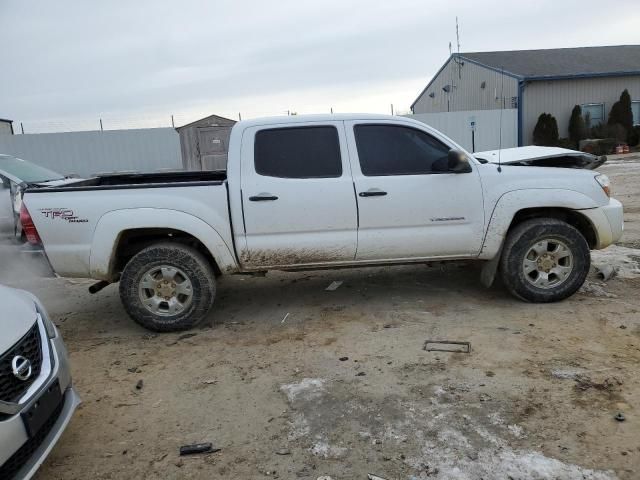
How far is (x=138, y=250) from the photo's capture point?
16.0 ft

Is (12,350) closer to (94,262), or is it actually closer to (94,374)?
(94,374)

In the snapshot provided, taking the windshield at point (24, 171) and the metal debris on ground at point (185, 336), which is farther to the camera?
the windshield at point (24, 171)

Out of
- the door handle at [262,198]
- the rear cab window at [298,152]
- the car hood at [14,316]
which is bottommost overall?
the car hood at [14,316]

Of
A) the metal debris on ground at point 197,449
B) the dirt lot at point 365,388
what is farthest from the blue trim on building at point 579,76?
the metal debris on ground at point 197,449

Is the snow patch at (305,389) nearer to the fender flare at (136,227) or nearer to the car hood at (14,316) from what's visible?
the fender flare at (136,227)

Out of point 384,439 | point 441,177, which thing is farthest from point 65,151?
point 384,439

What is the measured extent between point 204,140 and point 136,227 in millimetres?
→ 9629

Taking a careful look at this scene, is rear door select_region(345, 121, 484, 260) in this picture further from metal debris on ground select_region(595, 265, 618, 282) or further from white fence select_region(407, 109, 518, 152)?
white fence select_region(407, 109, 518, 152)

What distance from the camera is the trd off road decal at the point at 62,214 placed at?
4531 mm

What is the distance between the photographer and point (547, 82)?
25750 millimetres

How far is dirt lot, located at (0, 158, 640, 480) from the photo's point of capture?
2.80 meters

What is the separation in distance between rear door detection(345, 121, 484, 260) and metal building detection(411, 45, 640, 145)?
21.3m

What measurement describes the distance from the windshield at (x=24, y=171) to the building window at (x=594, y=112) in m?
26.1

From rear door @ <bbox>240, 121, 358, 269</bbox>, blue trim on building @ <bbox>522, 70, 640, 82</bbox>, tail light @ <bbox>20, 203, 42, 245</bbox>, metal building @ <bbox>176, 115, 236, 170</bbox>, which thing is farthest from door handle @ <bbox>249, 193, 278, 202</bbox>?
blue trim on building @ <bbox>522, 70, 640, 82</bbox>
